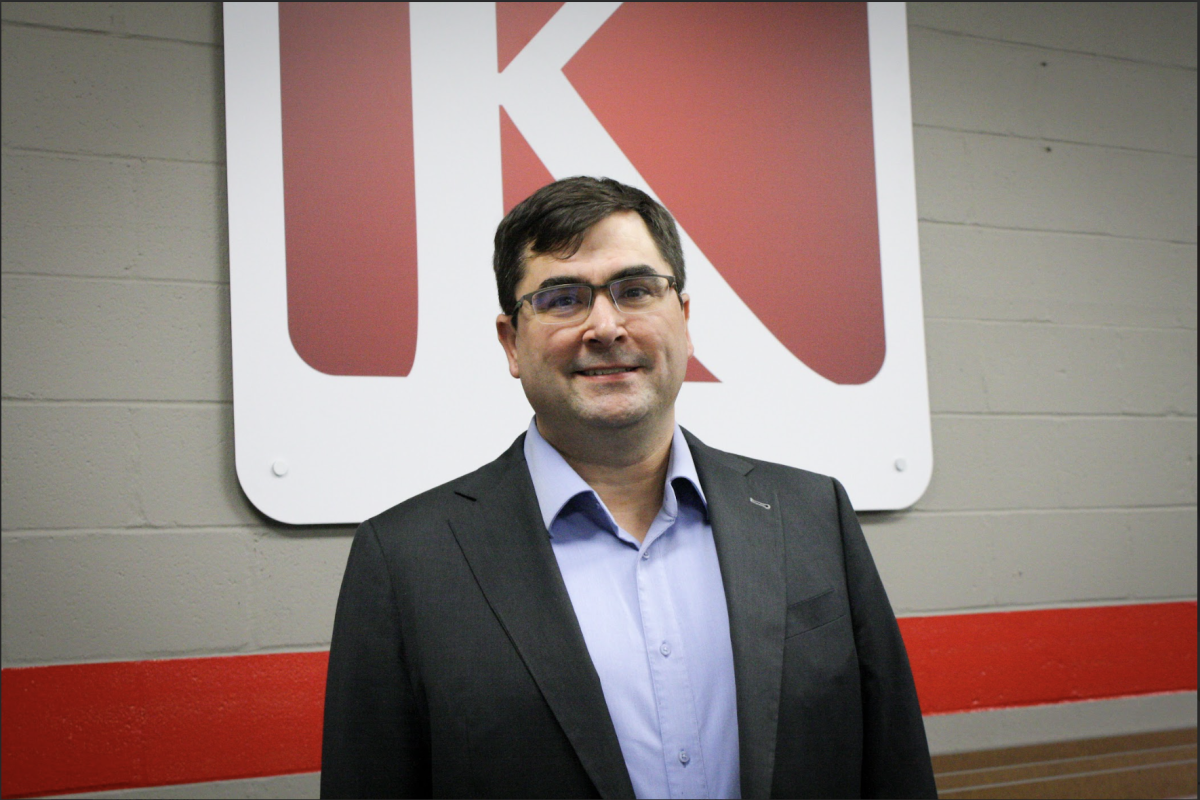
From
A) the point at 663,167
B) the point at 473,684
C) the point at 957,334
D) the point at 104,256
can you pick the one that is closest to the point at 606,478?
the point at 473,684

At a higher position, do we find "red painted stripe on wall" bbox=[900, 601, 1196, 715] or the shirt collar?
the shirt collar

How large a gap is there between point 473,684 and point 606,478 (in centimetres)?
31

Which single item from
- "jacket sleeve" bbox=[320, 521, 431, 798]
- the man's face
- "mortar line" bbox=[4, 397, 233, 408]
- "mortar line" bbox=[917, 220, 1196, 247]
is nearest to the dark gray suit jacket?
"jacket sleeve" bbox=[320, 521, 431, 798]

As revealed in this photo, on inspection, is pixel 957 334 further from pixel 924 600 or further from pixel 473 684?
pixel 473 684

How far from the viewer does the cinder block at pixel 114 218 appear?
1.48 metres

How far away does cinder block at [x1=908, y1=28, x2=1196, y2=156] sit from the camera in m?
2.01

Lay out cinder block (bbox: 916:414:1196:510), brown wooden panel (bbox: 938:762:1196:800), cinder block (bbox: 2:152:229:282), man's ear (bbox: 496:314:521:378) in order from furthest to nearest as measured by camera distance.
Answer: cinder block (bbox: 916:414:1196:510) → brown wooden panel (bbox: 938:762:1196:800) → cinder block (bbox: 2:152:229:282) → man's ear (bbox: 496:314:521:378)

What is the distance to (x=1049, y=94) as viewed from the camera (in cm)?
208

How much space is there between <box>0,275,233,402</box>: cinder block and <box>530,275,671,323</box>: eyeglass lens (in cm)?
68

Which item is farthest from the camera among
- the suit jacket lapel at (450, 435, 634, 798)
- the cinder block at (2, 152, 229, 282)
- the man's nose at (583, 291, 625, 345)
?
the cinder block at (2, 152, 229, 282)

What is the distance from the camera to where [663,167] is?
1.78m

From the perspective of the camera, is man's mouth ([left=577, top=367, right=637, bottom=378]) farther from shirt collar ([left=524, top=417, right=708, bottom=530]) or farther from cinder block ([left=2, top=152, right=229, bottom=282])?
cinder block ([left=2, top=152, right=229, bottom=282])

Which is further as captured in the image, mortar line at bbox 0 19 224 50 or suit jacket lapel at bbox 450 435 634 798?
mortar line at bbox 0 19 224 50

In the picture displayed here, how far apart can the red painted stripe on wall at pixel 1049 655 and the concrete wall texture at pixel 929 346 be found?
3 cm
